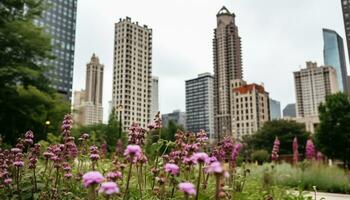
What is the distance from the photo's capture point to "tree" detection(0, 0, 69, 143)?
45.1 feet

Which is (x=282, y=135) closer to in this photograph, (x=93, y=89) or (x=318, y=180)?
(x=318, y=180)

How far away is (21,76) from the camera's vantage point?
14.4 metres

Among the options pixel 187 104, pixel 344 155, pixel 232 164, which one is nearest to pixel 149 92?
pixel 187 104

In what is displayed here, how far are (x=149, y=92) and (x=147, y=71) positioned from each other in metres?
7.76

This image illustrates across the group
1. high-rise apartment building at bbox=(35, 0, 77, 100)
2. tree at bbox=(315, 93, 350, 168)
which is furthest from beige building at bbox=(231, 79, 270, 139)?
tree at bbox=(315, 93, 350, 168)

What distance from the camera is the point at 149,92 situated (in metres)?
113

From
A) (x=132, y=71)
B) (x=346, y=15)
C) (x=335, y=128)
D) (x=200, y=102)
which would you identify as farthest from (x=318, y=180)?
(x=200, y=102)

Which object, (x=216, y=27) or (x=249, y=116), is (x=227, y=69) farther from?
(x=249, y=116)

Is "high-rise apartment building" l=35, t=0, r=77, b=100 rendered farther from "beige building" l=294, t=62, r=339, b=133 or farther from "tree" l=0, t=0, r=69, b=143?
"beige building" l=294, t=62, r=339, b=133

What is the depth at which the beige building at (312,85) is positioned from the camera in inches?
5192

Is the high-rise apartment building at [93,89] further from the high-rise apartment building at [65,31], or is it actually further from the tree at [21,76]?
the tree at [21,76]

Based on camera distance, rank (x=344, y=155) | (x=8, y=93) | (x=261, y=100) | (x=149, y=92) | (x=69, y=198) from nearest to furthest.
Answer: (x=69, y=198), (x=8, y=93), (x=344, y=155), (x=261, y=100), (x=149, y=92)

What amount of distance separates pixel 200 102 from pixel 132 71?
2454 inches

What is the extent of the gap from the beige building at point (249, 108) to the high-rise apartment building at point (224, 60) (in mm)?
12248
